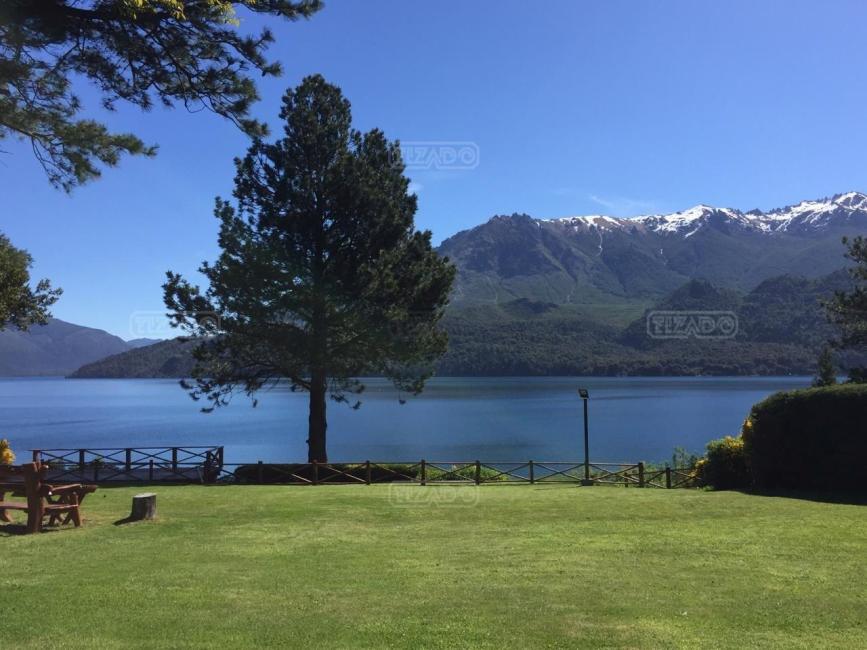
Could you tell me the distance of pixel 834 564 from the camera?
26.3 ft

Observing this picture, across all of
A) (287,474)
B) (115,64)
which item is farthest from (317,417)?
(115,64)

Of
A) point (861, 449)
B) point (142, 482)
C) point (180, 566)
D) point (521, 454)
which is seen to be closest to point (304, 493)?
point (142, 482)

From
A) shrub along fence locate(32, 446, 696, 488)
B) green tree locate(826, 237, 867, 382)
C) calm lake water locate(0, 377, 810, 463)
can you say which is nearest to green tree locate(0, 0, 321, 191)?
shrub along fence locate(32, 446, 696, 488)

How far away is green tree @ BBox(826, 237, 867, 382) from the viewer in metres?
27.9

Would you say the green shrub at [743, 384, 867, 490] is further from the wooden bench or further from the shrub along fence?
the wooden bench

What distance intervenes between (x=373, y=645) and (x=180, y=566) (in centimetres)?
385

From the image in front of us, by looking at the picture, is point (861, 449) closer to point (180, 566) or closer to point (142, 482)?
point (180, 566)

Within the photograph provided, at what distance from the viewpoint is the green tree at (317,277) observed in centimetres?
2283

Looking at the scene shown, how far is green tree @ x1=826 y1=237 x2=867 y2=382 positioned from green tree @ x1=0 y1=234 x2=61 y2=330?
3166cm

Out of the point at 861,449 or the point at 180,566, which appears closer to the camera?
the point at 180,566

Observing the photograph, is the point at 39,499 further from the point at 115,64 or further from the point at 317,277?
the point at 317,277

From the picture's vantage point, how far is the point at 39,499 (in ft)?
34.2

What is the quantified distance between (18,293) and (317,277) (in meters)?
9.86

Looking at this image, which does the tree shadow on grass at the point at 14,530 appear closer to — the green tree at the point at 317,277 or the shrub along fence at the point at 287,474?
the shrub along fence at the point at 287,474
